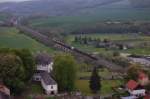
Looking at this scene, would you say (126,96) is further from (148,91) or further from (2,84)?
(2,84)

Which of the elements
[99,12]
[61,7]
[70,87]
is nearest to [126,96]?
[70,87]

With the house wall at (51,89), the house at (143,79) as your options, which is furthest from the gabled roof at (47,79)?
the house at (143,79)

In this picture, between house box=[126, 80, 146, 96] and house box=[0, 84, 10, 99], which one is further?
house box=[126, 80, 146, 96]

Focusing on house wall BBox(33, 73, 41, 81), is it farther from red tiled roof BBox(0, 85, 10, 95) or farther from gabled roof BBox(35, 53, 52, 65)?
red tiled roof BBox(0, 85, 10, 95)

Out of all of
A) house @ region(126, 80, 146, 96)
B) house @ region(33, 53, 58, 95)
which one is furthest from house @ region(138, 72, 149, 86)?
house @ region(33, 53, 58, 95)

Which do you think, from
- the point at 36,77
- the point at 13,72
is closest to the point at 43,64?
the point at 36,77

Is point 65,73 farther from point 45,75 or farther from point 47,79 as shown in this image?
point 45,75

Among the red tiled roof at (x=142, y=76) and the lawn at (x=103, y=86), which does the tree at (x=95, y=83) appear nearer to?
the lawn at (x=103, y=86)
